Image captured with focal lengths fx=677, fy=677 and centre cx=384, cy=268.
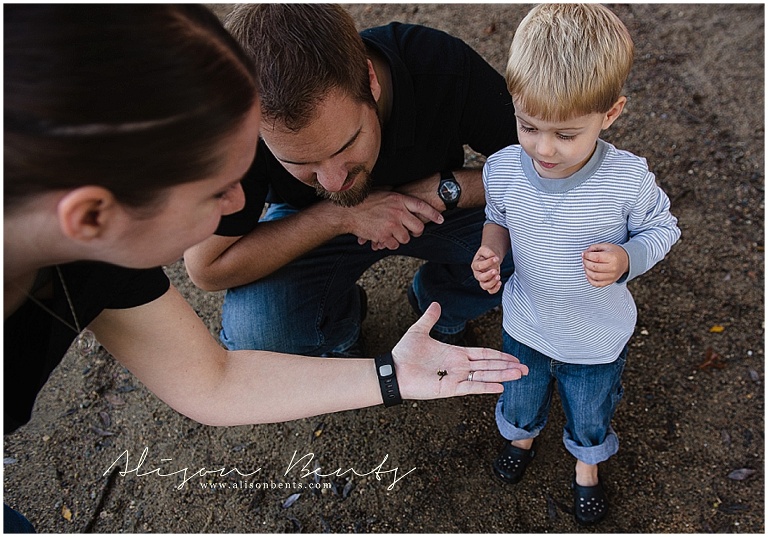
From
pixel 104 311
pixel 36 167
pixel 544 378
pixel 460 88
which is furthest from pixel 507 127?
pixel 36 167

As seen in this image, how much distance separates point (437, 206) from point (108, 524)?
1.65 m

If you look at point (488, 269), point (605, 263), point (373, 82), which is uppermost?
point (373, 82)

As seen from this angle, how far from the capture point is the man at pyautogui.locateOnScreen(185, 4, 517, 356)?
6.27 ft

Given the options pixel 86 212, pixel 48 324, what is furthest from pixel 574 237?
pixel 48 324

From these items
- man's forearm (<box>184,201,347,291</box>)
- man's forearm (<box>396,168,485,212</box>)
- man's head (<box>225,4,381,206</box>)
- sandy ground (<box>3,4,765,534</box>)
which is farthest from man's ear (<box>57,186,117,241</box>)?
sandy ground (<box>3,4,765,534</box>)

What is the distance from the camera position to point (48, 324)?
1.60m

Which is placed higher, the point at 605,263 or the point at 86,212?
the point at 86,212

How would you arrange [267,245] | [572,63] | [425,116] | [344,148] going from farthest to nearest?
[267,245] → [425,116] → [344,148] → [572,63]

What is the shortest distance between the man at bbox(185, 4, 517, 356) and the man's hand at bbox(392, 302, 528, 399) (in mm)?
498

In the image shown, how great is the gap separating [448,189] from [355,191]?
1.20ft

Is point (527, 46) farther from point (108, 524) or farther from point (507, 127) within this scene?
point (108, 524)

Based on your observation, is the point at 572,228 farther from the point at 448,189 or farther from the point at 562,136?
the point at 448,189

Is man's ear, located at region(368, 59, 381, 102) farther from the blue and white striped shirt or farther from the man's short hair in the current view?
the blue and white striped shirt

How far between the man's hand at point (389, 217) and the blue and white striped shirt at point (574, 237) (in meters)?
0.38
